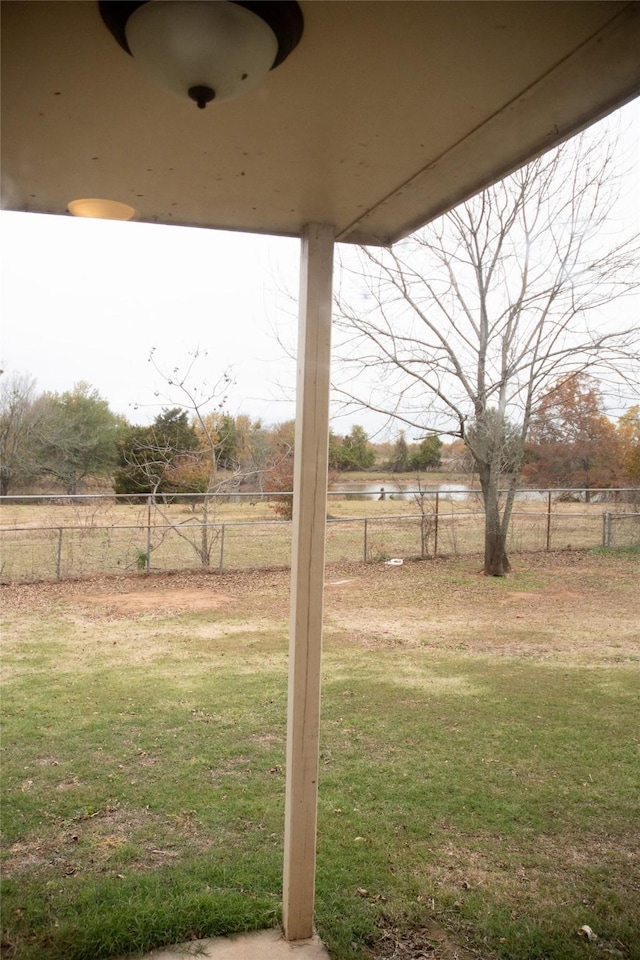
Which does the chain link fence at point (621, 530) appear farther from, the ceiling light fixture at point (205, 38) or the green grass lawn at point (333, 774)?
the ceiling light fixture at point (205, 38)

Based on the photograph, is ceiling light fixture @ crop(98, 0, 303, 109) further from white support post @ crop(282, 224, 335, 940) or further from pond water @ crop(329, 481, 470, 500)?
pond water @ crop(329, 481, 470, 500)

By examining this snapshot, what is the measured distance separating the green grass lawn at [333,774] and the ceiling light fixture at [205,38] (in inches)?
46.5

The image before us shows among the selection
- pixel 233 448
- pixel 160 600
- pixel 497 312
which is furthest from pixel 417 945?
pixel 497 312

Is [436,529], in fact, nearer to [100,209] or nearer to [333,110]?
[100,209]

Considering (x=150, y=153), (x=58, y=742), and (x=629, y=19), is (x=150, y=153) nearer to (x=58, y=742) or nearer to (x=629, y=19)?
(x=629, y=19)

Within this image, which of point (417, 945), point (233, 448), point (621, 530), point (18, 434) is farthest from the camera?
point (233, 448)

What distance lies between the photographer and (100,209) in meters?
0.96

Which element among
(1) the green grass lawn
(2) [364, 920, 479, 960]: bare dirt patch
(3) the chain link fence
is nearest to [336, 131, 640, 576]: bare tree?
(3) the chain link fence

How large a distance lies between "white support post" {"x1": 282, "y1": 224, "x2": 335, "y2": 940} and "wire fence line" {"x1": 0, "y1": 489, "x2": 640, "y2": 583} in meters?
3.19

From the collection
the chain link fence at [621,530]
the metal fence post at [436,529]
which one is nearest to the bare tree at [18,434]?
the metal fence post at [436,529]

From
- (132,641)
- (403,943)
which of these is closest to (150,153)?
(403,943)

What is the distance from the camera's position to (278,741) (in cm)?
220

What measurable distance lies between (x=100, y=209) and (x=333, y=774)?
5.31 ft

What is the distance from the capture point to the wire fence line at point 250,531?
3.87 m
